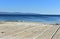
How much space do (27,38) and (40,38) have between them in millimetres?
592

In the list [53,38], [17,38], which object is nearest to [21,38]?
[17,38]

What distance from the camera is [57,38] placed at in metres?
8.91

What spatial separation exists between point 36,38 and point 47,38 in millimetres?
496

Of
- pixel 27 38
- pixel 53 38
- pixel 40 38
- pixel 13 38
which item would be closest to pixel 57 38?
pixel 53 38

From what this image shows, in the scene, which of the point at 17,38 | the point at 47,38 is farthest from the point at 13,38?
the point at 47,38

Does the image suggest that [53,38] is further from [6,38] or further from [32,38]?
[6,38]

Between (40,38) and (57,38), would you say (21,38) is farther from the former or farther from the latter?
(57,38)

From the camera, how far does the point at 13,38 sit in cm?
877

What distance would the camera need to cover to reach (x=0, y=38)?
28.5 feet

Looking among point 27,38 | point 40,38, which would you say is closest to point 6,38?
point 27,38

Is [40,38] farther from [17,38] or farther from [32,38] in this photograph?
[17,38]

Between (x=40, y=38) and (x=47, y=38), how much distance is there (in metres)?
0.32

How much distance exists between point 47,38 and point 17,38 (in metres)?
1.35

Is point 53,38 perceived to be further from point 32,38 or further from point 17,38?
point 17,38
